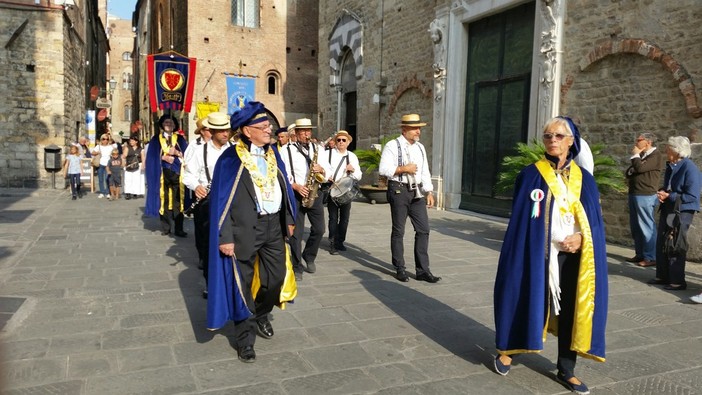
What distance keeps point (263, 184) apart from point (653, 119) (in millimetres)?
6927

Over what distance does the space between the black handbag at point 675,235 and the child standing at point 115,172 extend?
13.2 meters

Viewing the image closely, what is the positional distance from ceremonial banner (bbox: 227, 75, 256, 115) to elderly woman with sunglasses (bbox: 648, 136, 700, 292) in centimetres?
2143

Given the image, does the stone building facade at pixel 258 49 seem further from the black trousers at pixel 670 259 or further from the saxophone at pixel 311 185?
the black trousers at pixel 670 259

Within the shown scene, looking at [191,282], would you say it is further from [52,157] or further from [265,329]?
[52,157]

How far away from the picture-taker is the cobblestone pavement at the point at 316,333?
3447 mm

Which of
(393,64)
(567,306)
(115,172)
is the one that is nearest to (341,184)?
(567,306)

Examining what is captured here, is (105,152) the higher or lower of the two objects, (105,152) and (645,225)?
the higher

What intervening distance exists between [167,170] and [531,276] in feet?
23.2

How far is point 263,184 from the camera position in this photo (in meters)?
3.93

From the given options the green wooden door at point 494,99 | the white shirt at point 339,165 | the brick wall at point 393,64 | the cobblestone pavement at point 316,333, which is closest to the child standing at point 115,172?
the cobblestone pavement at point 316,333

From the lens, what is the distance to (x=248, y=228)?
150 inches

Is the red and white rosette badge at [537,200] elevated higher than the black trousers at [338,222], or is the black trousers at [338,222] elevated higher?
the red and white rosette badge at [537,200]

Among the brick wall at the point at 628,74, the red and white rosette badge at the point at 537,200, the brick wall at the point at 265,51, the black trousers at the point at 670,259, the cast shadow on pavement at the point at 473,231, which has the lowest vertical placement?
the cast shadow on pavement at the point at 473,231

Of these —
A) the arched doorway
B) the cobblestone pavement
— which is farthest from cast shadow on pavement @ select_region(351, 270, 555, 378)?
the arched doorway
